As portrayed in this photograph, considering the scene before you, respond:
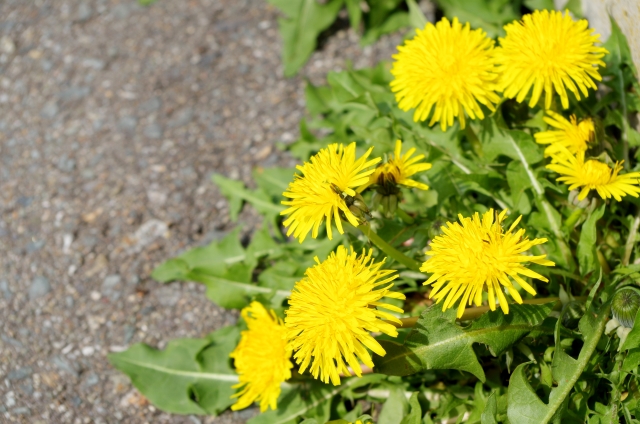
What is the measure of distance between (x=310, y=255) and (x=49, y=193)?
1.65 m

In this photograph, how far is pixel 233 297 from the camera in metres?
3.02

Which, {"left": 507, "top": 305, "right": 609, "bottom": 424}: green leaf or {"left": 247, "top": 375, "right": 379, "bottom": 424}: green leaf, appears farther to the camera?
{"left": 247, "top": 375, "right": 379, "bottom": 424}: green leaf

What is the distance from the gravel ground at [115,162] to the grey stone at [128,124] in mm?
13

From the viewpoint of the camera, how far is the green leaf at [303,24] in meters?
3.97

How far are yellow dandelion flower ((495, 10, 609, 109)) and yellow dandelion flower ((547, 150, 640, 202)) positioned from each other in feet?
0.76

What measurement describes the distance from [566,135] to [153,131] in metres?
2.41

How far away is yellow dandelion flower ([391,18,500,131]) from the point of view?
7.88ft

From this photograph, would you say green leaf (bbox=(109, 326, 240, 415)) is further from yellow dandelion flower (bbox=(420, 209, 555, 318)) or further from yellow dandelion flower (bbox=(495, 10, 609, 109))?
yellow dandelion flower (bbox=(495, 10, 609, 109))

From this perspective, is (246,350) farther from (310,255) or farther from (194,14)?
(194,14)

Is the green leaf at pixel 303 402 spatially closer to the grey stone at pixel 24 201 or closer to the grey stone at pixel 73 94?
the grey stone at pixel 24 201

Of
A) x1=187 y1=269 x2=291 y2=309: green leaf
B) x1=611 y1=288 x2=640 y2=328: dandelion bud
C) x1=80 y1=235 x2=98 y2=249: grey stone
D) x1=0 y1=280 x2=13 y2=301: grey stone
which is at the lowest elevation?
x1=0 y1=280 x2=13 y2=301: grey stone

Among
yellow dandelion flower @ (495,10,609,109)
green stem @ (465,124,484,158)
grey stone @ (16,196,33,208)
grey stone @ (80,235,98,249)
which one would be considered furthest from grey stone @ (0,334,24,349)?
yellow dandelion flower @ (495,10,609,109)

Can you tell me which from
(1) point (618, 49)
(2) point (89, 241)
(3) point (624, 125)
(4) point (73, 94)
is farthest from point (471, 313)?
(4) point (73, 94)

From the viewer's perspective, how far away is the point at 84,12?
4.48 metres
